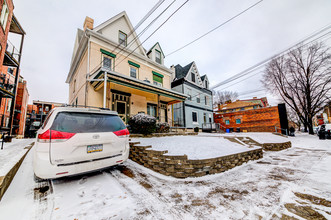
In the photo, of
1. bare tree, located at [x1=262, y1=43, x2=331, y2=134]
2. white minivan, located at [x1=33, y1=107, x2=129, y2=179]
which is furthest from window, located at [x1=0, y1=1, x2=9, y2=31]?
bare tree, located at [x1=262, y1=43, x2=331, y2=134]

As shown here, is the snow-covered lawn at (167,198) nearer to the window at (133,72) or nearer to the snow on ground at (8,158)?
the snow on ground at (8,158)

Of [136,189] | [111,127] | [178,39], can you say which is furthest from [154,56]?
[136,189]

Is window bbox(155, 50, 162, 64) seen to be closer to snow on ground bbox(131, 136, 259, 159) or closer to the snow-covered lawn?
snow on ground bbox(131, 136, 259, 159)

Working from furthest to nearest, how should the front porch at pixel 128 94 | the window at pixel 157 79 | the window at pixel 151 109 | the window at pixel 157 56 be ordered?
1. the window at pixel 157 56
2. the window at pixel 157 79
3. the window at pixel 151 109
4. the front porch at pixel 128 94

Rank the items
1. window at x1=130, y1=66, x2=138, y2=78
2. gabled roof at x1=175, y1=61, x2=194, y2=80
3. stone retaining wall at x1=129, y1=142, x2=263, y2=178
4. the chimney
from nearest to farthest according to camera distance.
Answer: stone retaining wall at x1=129, y1=142, x2=263, y2=178, the chimney, window at x1=130, y1=66, x2=138, y2=78, gabled roof at x1=175, y1=61, x2=194, y2=80

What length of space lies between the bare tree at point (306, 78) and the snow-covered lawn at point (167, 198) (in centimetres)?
1905

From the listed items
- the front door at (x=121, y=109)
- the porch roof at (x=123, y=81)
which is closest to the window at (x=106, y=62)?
the porch roof at (x=123, y=81)

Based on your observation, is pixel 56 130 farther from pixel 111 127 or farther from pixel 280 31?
pixel 280 31

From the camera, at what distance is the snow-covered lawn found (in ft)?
5.50

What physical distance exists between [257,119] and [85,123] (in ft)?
74.5

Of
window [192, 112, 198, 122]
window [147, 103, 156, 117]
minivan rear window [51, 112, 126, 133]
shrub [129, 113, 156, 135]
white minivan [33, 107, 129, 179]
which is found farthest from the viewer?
window [192, 112, 198, 122]

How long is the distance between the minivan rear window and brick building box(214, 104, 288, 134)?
825 inches

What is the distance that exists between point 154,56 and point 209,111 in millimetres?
12163

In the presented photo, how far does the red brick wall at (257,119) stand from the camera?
17416 millimetres
